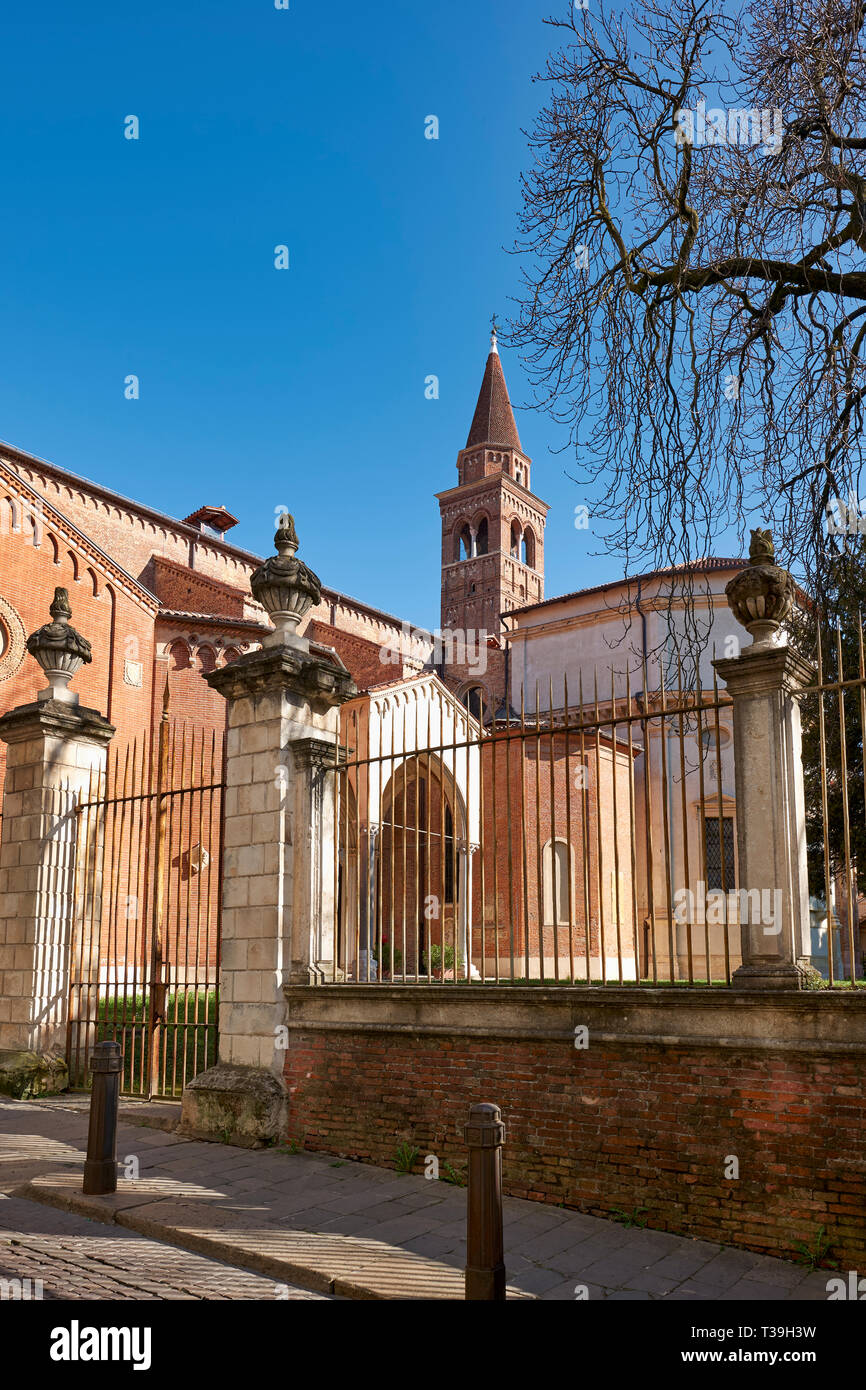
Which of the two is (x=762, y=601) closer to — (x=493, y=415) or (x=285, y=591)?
(x=285, y=591)

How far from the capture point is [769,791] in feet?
18.3

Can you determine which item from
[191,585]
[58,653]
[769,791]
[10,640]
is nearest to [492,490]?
[191,585]

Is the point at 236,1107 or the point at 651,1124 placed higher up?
the point at 651,1124

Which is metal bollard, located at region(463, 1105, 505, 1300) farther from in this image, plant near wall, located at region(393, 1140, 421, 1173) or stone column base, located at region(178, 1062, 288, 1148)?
stone column base, located at region(178, 1062, 288, 1148)

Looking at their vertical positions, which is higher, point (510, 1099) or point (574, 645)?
point (574, 645)

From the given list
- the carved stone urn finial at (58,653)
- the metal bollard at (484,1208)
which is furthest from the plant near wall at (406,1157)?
the carved stone urn finial at (58,653)

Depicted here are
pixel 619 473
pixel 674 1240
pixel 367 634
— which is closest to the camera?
pixel 674 1240

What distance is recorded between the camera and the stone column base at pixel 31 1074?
31.1ft

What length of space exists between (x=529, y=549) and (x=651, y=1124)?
167ft

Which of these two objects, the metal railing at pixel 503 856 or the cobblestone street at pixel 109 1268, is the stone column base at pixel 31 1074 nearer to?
the metal railing at pixel 503 856

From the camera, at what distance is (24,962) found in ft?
32.4
